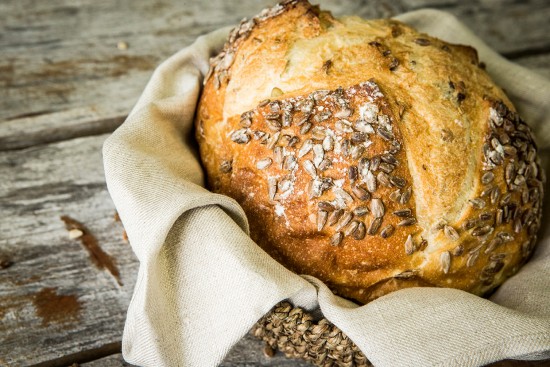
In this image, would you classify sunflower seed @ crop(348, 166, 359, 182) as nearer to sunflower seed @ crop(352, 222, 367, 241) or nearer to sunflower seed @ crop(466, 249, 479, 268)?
sunflower seed @ crop(352, 222, 367, 241)

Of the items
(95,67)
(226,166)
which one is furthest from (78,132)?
(226,166)

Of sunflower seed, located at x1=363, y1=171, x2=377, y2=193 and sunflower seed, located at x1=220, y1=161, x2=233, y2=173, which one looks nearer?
sunflower seed, located at x1=363, y1=171, x2=377, y2=193

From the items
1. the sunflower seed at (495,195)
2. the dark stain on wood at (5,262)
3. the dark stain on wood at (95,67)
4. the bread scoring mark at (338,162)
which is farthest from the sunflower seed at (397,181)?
the dark stain on wood at (95,67)

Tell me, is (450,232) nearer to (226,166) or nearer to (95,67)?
(226,166)

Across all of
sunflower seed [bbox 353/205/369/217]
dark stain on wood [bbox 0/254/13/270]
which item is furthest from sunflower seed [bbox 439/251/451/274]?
dark stain on wood [bbox 0/254/13/270]

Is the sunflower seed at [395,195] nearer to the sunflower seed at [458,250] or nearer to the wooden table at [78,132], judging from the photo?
the sunflower seed at [458,250]
